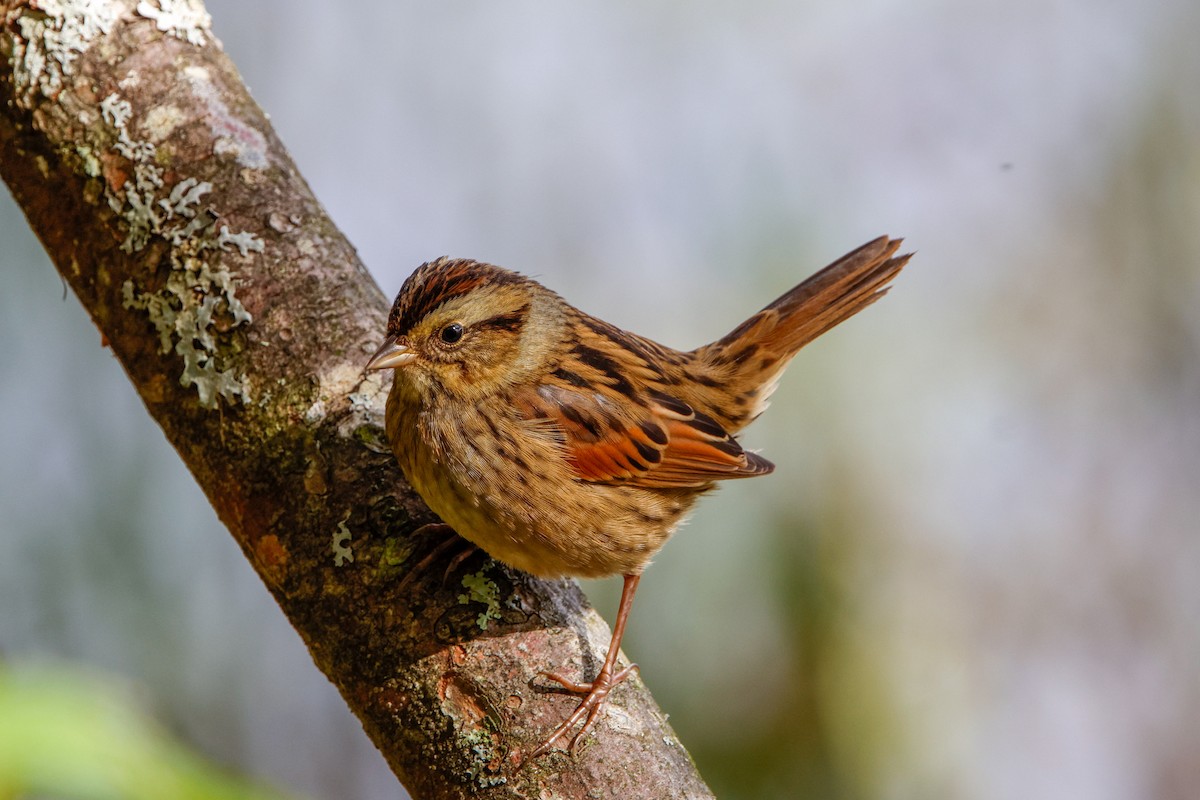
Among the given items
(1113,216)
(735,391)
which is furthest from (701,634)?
(1113,216)

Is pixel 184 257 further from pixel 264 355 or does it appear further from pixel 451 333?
pixel 451 333

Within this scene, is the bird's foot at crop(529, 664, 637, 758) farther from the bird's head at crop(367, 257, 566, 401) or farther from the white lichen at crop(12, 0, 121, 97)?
the white lichen at crop(12, 0, 121, 97)

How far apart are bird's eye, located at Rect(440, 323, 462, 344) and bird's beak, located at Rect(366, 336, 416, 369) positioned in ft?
0.68

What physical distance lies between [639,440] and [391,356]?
93 cm

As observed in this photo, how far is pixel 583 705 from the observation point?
2693 millimetres

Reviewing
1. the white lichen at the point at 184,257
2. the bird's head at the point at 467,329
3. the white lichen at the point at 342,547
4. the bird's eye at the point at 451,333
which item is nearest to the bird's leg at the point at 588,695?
the white lichen at the point at 342,547

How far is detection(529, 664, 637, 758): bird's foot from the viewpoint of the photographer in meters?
2.64

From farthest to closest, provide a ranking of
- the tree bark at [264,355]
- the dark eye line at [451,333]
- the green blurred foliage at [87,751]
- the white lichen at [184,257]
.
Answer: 1. the dark eye line at [451,333]
2. the white lichen at [184,257]
3. the tree bark at [264,355]
4. the green blurred foliage at [87,751]

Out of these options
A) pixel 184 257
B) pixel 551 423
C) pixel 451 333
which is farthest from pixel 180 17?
pixel 551 423

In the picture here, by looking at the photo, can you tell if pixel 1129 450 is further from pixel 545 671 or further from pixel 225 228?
pixel 225 228

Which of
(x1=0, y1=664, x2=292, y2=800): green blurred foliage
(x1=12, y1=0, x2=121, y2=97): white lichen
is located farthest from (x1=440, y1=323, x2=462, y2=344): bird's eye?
(x1=0, y1=664, x2=292, y2=800): green blurred foliage

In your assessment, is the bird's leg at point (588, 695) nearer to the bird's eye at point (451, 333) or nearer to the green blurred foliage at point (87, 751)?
the bird's eye at point (451, 333)

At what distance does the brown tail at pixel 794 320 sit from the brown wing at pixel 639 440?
339 millimetres

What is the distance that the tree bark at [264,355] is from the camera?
2.81 m
